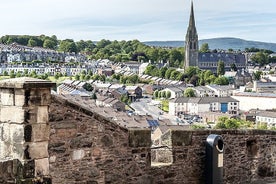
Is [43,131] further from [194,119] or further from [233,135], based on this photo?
[194,119]

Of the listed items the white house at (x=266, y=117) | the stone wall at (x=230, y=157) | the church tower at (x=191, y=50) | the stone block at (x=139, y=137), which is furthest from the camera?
the church tower at (x=191, y=50)

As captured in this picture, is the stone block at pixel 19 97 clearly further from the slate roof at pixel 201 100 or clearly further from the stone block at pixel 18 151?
the slate roof at pixel 201 100

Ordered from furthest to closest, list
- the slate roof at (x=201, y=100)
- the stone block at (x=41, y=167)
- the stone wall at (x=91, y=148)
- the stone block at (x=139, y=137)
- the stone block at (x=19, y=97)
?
the slate roof at (x=201, y=100), the stone block at (x=139, y=137), the stone wall at (x=91, y=148), the stone block at (x=41, y=167), the stone block at (x=19, y=97)

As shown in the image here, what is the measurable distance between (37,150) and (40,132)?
0.62 feet

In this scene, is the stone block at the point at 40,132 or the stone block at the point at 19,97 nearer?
the stone block at the point at 19,97

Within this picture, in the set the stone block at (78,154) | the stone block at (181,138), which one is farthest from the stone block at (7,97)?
the stone block at (181,138)

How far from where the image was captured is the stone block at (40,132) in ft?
18.9

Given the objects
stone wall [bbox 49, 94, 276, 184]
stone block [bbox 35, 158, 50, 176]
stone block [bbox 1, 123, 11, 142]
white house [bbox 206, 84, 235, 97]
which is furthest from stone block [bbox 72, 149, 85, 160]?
white house [bbox 206, 84, 235, 97]

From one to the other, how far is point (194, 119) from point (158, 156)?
101 m

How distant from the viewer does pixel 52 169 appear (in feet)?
22.4

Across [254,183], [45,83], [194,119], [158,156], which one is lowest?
[194,119]

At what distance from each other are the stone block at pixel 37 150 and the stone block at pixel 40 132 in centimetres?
5

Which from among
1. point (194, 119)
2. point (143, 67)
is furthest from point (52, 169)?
point (143, 67)

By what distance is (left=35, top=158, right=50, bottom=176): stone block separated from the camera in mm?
5727
